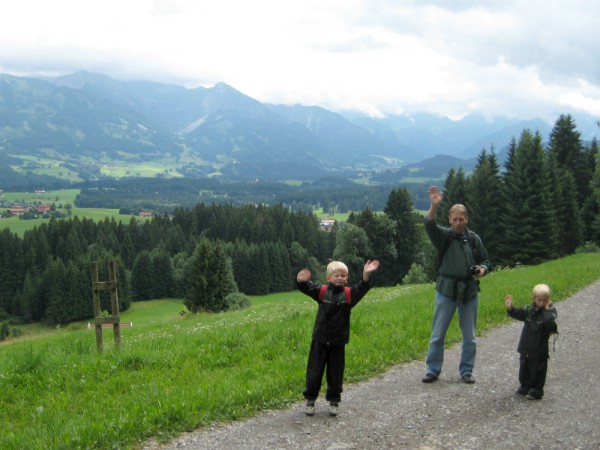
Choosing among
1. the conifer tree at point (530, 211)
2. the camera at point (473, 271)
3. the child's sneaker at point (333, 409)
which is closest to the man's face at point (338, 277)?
the child's sneaker at point (333, 409)

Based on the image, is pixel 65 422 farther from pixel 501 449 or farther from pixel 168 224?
pixel 168 224

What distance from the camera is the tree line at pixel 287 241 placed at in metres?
50.5

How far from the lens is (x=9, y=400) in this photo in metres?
10.1

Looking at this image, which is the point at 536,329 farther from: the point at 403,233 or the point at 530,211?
the point at 403,233

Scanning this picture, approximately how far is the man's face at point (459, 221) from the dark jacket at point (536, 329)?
158cm

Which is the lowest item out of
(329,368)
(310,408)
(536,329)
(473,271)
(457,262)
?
(310,408)

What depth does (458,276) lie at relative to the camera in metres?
9.79

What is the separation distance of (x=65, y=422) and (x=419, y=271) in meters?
58.2

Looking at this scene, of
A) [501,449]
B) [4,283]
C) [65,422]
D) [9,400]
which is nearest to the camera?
[501,449]

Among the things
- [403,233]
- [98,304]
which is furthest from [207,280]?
[98,304]

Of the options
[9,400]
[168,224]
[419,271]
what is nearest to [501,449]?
[9,400]

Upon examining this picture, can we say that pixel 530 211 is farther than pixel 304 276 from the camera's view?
Yes

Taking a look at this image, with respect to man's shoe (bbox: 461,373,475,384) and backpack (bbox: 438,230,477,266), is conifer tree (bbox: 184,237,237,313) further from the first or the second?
backpack (bbox: 438,230,477,266)

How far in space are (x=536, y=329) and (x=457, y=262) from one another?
5.40 ft
